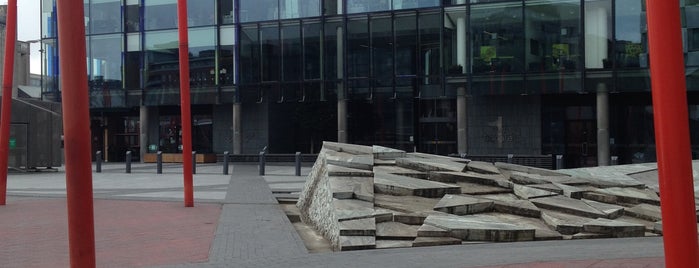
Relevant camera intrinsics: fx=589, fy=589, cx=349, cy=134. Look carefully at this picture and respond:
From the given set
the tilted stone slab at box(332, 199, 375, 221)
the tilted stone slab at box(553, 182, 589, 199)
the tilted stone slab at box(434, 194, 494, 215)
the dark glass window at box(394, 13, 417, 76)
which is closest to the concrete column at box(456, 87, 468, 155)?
the dark glass window at box(394, 13, 417, 76)

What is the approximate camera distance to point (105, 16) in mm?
35250

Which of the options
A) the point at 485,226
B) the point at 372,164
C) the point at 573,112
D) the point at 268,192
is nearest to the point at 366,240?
the point at 485,226

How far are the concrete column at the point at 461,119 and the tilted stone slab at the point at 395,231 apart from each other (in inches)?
797

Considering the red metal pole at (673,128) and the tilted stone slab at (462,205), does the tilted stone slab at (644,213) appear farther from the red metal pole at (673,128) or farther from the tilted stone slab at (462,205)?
the red metal pole at (673,128)

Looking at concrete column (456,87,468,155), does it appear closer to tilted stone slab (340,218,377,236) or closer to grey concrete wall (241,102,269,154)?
grey concrete wall (241,102,269,154)

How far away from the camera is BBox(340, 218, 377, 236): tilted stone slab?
797cm


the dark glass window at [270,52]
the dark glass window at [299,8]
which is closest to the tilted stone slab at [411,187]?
the dark glass window at [299,8]

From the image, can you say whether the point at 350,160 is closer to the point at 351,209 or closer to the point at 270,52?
the point at 351,209

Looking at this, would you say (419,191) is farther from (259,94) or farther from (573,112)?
(259,94)

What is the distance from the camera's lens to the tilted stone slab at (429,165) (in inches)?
466

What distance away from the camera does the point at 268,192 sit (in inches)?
631

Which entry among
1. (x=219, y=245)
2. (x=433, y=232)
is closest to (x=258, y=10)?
(x=219, y=245)

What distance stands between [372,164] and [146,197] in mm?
6177

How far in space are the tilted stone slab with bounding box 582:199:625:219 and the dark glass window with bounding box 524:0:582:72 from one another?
17029 millimetres
